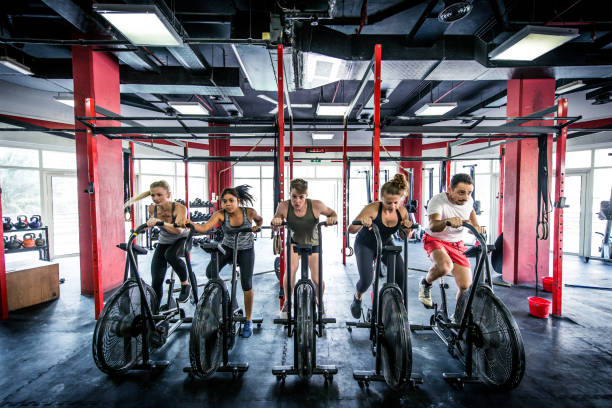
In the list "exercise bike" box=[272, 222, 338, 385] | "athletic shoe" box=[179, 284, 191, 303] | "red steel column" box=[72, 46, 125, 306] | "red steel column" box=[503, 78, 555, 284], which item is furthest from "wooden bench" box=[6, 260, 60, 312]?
"red steel column" box=[503, 78, 555, 284]

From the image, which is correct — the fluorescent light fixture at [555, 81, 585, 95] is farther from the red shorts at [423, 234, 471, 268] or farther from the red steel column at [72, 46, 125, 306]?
the red steel column at [72, 46, 125, 306]

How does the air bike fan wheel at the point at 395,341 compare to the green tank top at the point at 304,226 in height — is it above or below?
below

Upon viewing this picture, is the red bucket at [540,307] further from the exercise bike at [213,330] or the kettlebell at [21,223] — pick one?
the kettlebell at [21,223]

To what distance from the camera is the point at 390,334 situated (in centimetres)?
209

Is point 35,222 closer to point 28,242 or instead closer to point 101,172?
point 28,242

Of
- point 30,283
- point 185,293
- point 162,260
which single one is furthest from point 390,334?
point 30,283

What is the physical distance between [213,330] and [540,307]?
395 cm

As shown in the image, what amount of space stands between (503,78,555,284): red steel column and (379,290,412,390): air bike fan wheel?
397 cm

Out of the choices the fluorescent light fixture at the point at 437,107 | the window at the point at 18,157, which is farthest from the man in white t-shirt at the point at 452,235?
the window at the point at 18,157

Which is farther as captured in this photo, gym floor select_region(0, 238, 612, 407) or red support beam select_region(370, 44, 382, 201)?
red support beam select_region(370, 44, 382, 201)

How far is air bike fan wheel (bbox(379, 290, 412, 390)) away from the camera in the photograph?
188 cm

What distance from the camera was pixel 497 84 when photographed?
6.22 meters

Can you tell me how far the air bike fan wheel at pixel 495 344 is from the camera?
1907 millimetres

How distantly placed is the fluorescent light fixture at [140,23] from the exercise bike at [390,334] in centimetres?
319
